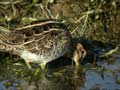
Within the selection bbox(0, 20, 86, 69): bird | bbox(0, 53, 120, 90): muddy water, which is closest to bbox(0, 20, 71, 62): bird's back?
bbox(0, 20, 86, 69): bird

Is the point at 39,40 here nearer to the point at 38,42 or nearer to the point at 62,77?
the point at 38,42

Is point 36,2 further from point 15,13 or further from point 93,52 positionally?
point 93,52

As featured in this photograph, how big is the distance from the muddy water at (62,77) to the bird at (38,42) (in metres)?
0.19

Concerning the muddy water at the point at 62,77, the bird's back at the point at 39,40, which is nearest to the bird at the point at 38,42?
the bird's back at the point at 39,40

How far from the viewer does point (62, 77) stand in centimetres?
852

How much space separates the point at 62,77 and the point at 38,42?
1.99ft

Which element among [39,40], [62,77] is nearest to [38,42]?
[39,40]

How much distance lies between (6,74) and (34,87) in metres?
0.60

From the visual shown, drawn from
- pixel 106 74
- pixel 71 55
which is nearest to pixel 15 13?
pixel 71 55

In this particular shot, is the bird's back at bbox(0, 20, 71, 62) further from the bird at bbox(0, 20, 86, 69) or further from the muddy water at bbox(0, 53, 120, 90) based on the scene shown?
the muddy water at bbox(0, 53, 120, 90)

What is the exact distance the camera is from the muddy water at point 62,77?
8.15 meters

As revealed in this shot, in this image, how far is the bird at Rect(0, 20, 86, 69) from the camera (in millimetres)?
8211

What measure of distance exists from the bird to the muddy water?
0.64 ft

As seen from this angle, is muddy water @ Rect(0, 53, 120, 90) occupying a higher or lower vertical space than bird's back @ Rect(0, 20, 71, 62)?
lower
